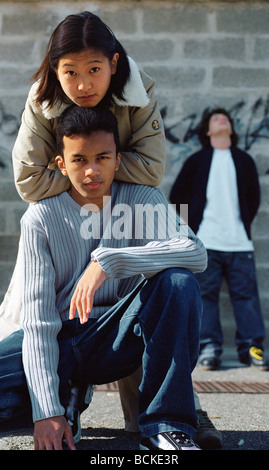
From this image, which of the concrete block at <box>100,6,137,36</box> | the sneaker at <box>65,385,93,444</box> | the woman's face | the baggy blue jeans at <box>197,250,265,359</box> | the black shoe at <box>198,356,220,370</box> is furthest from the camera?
the concrete block at <box>100,6,137,36</box>

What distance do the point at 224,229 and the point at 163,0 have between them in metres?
1.93

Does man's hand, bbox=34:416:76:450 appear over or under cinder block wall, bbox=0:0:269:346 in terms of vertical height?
under

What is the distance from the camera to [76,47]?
2.46 metres

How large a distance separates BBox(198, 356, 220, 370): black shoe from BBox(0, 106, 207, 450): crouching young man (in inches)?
86.9

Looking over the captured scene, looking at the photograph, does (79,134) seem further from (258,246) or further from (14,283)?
(258,246)

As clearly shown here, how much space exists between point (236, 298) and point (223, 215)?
0.64 meters

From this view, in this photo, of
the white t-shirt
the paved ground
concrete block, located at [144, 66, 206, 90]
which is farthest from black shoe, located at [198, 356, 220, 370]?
concrete block, located at [144, 66, 206, 90]

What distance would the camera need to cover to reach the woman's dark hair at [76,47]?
2469 millimetres

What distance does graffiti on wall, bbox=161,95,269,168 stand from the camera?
17.5 feet

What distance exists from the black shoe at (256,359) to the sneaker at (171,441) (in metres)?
2.61

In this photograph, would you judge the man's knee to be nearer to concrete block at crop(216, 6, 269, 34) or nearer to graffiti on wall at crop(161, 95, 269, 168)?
graffiti on wall at crop(161, 95, 269, 168)

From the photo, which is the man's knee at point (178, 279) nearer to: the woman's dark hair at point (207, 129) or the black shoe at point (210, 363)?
the black shoe at point (210, 363)

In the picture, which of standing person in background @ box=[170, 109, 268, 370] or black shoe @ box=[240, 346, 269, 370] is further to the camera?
standing person in background @ box=[170, 109, 268, 370]

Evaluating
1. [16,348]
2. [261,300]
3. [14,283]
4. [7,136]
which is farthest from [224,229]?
[16,348]
